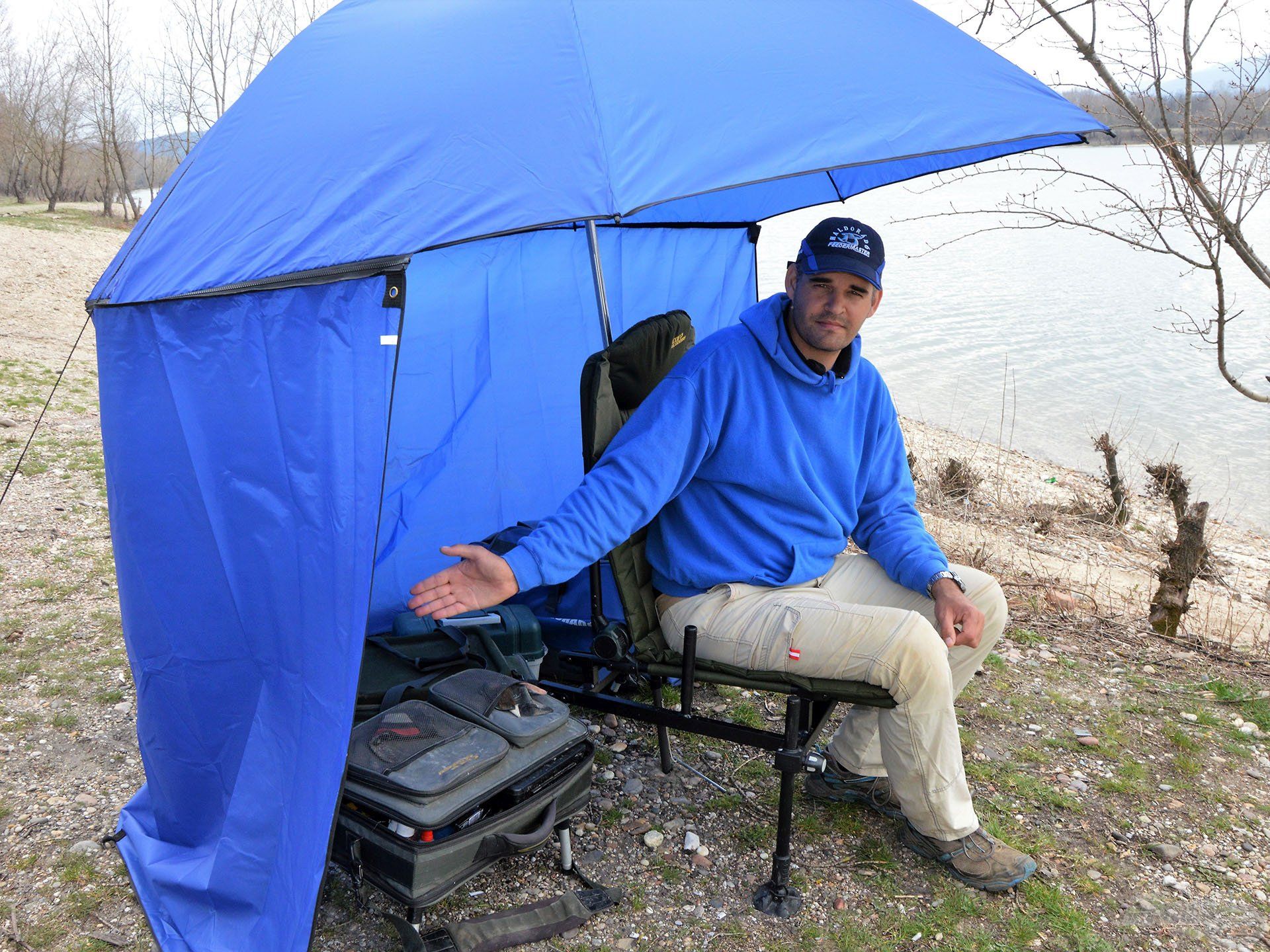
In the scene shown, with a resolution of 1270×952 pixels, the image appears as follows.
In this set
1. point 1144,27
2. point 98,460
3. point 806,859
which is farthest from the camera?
point 98,460

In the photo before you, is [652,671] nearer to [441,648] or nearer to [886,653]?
[886,653]

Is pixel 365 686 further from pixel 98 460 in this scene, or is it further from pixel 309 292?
pixel 98 460

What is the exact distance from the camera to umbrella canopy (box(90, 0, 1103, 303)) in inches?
77.0

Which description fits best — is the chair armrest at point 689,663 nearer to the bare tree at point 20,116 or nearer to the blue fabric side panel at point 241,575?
the blue fabric side panel at point 241,575

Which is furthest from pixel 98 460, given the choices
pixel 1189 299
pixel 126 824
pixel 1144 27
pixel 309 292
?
pixel 1189 299

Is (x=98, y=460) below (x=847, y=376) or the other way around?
below

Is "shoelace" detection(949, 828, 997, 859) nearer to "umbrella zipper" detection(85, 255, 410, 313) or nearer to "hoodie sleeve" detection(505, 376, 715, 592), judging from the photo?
"hoodie sleeve" detection(505, 376, 715, 592)

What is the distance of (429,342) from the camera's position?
3391 millimetres

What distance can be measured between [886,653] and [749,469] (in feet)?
1.82

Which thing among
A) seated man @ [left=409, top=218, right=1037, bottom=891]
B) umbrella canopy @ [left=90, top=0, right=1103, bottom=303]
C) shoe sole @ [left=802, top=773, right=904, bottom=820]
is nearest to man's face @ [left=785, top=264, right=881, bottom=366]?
seated man @ [left=409, top=218, right=1037, bottom=891]

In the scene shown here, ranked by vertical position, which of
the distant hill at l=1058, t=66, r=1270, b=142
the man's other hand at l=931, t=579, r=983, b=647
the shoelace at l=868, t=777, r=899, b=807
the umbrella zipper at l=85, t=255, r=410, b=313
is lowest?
the shoelace at l=868, t=777, r=899, b=807

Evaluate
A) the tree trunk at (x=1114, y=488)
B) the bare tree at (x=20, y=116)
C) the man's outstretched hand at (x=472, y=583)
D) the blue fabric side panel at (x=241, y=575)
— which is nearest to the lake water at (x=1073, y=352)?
the tree trunk at (x=1114, y=488)

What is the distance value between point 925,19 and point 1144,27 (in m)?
1.61

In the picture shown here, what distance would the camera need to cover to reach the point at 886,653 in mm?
2262
